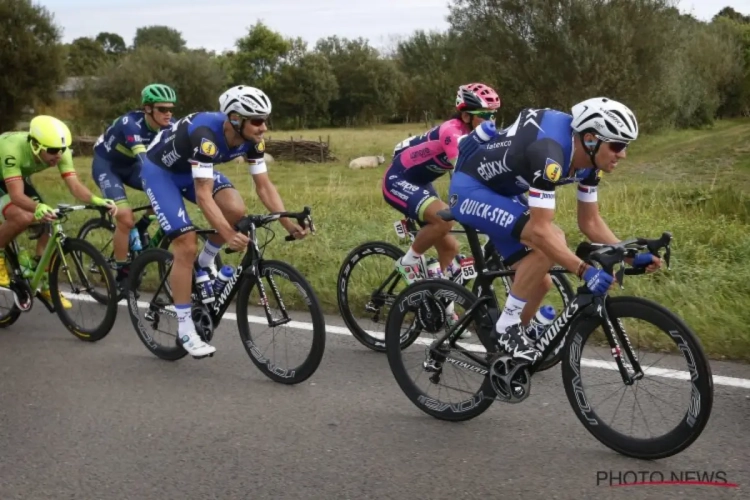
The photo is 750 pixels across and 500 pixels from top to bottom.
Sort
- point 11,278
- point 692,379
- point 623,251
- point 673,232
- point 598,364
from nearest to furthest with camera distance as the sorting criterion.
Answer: point 692,379 < point 623,251 < point 598,364 < point 11,278 < point 673,232

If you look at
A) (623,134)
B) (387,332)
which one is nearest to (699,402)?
(623,134)

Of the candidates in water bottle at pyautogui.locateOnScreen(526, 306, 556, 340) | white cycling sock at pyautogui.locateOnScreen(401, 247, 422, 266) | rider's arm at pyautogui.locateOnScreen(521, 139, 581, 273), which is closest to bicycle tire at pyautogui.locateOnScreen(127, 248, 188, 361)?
white cycling sock at pyautogui.locateOnScreen(401, 247, 422, 266)

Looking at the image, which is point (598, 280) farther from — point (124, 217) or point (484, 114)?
point (124, 217)

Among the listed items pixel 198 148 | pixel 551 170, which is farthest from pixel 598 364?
pixel 198 148

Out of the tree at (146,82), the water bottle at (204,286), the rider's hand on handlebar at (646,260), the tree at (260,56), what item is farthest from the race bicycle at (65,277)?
the tree at (260,56)

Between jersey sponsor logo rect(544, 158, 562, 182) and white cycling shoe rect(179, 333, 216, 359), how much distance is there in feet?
9.26

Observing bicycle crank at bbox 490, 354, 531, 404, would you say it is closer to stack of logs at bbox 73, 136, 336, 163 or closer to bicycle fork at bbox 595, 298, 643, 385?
bicycle fork at bbox 595, 298, 643, 385

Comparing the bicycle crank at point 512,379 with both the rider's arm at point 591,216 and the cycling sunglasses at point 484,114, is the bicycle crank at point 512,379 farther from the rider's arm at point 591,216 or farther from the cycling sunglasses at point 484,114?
the cycling sunglasses at point 484,114

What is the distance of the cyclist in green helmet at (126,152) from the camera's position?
7738mm

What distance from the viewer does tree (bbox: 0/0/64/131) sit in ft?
88.3

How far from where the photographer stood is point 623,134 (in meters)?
3.82

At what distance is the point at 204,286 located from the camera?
5723 mm

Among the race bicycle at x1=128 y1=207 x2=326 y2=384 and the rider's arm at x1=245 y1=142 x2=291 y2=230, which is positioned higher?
the rider's arm at x1=245 y1=142 x2=291 y2=230

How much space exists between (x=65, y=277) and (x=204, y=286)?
1.59 m
